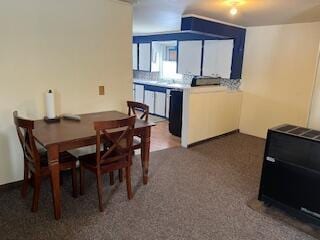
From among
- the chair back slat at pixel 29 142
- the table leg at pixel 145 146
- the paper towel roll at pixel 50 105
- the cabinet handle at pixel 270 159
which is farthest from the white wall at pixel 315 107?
the chair back slat at pixel 29 142

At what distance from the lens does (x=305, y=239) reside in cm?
206

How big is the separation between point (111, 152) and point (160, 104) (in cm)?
379

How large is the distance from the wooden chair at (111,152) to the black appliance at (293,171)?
135cm

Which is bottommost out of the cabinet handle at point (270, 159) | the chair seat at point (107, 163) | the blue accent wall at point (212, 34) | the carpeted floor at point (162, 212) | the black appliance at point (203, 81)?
the carpeted floor at point (162, 212)

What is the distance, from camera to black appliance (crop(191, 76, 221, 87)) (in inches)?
166

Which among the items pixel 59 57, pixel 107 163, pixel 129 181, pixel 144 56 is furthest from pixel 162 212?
pixel 144 56

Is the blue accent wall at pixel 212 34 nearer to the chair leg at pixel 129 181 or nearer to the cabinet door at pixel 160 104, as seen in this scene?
the cabinet door at pixel 160 104

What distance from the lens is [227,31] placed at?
4336mm

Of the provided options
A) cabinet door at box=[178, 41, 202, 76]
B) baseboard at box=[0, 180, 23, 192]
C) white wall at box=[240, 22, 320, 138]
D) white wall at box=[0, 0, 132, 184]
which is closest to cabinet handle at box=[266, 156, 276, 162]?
white wall at box=[0, 0, 132, 184]

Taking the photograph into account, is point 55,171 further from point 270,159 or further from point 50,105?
point 270,159

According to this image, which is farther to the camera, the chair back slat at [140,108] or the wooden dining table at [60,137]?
the chair back slat at [140,108]

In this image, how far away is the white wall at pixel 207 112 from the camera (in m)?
4.02

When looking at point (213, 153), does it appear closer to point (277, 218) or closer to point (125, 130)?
point (277, 218)

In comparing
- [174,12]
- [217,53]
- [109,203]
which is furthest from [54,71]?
[217,53]
